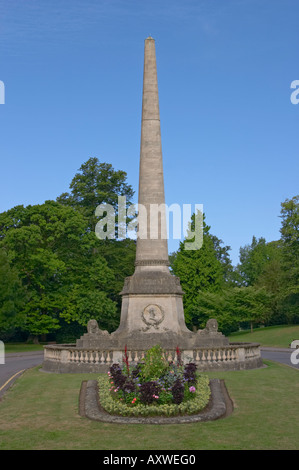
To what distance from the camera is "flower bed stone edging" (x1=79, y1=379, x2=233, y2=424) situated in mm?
13938

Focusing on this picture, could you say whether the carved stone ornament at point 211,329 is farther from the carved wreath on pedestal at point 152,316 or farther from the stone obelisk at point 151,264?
the carved wreath on pedestal at point 152,316

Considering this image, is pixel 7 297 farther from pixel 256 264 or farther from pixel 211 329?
pixel 256 264

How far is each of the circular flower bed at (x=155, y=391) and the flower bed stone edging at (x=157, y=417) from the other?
0.70ft

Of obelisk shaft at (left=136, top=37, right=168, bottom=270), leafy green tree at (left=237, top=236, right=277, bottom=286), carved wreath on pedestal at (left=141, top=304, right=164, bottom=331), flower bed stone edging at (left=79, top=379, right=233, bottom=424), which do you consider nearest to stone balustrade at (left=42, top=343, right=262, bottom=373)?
carved wreath on pedestal at (left=141, top=304, right=164, bottom=331)

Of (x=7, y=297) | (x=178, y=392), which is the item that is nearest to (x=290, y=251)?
(x=7, y=297)

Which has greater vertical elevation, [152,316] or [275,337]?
[152,316]

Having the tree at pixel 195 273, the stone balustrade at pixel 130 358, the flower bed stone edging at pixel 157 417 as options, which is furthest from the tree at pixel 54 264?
the flower bed stone edging at pixel 157 417

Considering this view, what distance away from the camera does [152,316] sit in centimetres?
2731

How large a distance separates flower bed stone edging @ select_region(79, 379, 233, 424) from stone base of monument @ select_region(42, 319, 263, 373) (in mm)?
4566

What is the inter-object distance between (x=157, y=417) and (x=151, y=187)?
16.6 m

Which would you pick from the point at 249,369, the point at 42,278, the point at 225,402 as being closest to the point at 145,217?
the point at 249,369

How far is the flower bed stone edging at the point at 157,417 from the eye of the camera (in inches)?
549

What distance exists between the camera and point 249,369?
24.8 metres

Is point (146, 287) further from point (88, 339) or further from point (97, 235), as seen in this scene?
point (97, 235)
